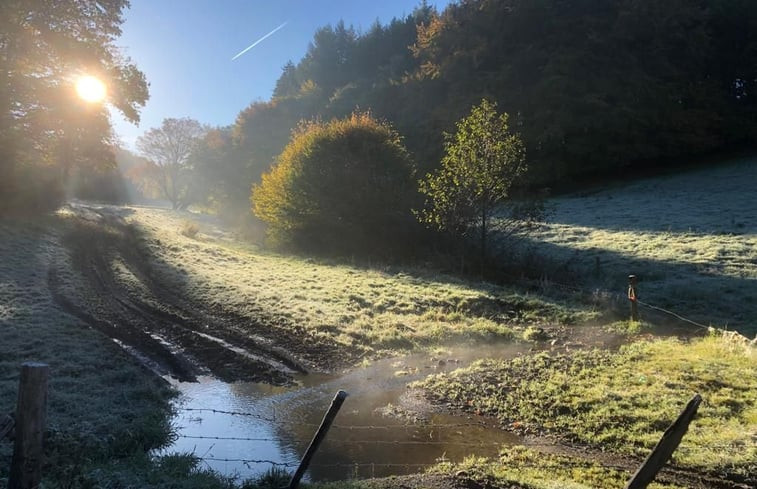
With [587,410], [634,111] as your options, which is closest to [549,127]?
[634,111]

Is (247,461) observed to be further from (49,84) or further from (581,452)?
(49,84)

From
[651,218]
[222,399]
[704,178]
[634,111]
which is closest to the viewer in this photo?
[222,399]

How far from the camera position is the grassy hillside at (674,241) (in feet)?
53.0

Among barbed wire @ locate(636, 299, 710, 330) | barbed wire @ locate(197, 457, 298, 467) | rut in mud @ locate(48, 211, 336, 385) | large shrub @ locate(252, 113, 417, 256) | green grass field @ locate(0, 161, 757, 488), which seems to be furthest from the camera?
large shrub @ locate(252, 113, 417, 256)

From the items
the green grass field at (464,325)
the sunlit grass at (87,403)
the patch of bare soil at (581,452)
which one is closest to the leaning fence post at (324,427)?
the sunlit grass at (87,403)

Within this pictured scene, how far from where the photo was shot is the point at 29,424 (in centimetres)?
449

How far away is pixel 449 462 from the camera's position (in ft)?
21.4

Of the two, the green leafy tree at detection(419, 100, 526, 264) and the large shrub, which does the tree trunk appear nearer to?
the green leafy tree at detection(419, 100, 526, 264)

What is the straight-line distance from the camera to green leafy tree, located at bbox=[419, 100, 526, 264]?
20.2 m

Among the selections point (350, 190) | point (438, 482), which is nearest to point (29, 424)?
point (438, 482)

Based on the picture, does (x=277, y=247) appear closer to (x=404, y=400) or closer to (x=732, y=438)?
(x=404, y=400)

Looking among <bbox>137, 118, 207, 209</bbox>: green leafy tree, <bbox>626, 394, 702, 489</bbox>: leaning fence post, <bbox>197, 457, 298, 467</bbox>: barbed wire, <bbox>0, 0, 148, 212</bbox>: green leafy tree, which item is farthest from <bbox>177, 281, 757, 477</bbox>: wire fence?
<bbox>137, 118, 207, 209</bbox>: green leafy tree

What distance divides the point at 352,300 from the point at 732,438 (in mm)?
11444

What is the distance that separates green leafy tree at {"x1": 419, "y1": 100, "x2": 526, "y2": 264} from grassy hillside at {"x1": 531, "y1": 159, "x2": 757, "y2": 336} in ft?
14.3
